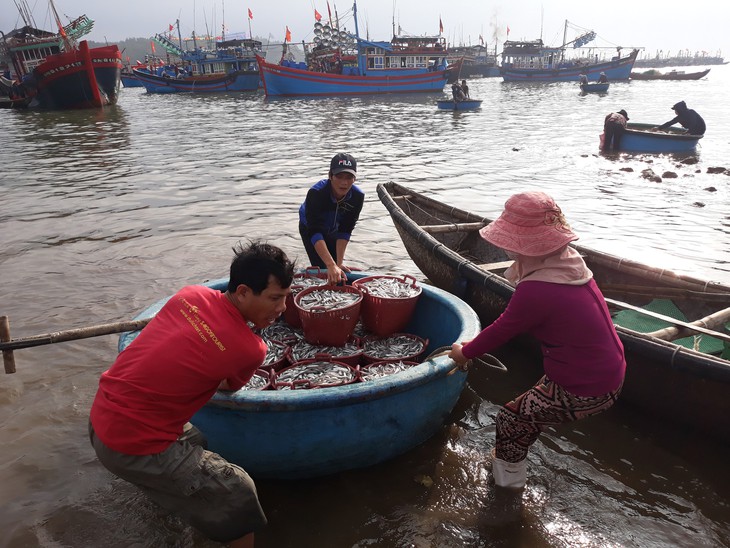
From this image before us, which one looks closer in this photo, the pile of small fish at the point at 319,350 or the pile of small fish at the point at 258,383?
the pile of small fish at the point at 258,383

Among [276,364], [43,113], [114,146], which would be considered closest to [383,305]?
[276,364]

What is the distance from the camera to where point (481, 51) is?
10219 cm

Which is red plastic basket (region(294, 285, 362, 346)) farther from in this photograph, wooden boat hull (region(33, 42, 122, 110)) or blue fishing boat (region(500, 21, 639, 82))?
blue fishing boat (region(500, 21, 639, 82))

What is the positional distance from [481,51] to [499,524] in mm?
112519

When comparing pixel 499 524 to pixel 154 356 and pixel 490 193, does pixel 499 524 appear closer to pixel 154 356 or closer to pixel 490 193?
pixel 154 356

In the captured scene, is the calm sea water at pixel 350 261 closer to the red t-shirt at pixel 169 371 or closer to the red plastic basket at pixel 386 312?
the red plastic basket at pixel 386 312

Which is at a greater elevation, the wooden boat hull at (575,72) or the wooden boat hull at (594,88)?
the wooden boat hull at (575,72)

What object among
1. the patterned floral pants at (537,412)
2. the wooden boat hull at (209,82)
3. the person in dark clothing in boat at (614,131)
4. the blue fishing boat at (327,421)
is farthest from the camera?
the wooden boat hull at (209,82)

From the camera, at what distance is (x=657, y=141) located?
1656cm

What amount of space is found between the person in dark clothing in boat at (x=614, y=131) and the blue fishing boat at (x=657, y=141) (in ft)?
0.52

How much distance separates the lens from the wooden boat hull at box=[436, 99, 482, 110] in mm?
31109

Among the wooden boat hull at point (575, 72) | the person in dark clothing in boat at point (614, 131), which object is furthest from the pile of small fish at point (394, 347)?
the wooden boat hull at point (575, 72)

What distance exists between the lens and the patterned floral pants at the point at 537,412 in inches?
119

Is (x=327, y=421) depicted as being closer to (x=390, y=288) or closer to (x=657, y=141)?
(x=390, y=288)
